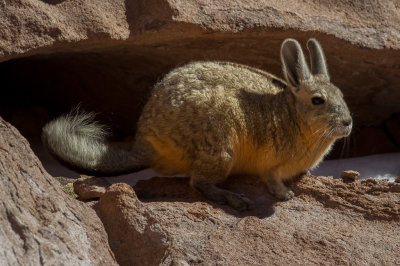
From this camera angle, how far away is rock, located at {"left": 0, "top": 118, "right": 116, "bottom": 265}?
9.86 feet

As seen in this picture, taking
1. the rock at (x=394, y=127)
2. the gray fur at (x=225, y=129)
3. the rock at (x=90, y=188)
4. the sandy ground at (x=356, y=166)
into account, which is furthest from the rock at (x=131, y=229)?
the rock at (x=394, y=127)

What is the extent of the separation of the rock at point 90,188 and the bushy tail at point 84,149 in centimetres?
19

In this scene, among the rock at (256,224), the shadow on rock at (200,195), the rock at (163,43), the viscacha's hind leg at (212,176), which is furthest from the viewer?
the rock at (163,43)

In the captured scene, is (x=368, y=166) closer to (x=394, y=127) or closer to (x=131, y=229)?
(x=394, y=127)

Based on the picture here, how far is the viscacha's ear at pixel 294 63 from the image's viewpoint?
16.7 feet

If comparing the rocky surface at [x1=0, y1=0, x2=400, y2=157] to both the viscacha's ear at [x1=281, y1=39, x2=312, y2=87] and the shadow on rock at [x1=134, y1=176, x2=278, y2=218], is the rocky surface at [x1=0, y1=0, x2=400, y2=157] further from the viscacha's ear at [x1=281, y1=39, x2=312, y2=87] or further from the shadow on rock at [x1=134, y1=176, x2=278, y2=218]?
the shadow on rock at [x1=134, y1=176, x2=278, y2=218]

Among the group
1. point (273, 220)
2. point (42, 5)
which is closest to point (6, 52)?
point (42, 5)

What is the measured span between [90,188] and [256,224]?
128cm

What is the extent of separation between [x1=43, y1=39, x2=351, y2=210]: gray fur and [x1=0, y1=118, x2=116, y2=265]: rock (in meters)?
1.00

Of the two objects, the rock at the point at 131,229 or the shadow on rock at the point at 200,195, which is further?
the shadow on rock at the point at 200,195

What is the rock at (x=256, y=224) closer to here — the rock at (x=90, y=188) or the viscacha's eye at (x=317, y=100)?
the rock at (x=90, y=188)

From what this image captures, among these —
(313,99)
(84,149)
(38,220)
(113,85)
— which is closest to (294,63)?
(313,99)

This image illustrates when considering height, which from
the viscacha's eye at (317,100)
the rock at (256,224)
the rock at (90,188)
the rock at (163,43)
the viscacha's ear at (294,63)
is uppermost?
the rock at (163,43)

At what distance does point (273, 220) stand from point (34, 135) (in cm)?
335
